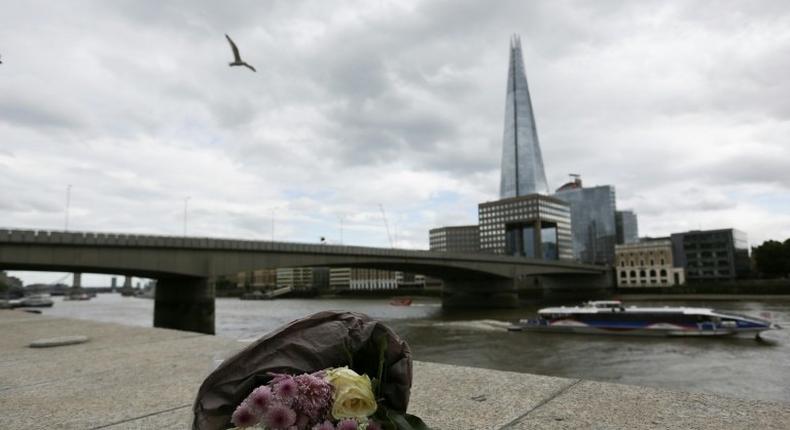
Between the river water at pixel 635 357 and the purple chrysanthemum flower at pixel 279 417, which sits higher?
the purple chrysanthemum flower at pixel 279 417

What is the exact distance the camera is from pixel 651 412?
13.9 ft

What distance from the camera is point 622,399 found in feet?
15.5

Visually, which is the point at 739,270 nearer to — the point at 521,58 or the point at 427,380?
the point at 521,58

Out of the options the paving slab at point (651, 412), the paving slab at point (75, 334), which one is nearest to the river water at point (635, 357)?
the paving slab at point (75, 334)

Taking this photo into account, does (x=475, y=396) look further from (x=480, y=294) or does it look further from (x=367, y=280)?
(x=367, y=280)

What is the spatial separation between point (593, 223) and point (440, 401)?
648 ft

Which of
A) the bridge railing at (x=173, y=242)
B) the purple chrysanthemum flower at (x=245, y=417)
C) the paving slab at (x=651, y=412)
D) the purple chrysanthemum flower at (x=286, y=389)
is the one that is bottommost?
the paving slab at (x=651, y=412)

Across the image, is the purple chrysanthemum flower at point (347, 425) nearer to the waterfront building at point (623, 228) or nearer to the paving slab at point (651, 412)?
the paving slab at point (651, 412)

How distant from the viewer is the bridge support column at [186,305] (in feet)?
126

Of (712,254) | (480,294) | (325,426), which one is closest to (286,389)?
(325,426)

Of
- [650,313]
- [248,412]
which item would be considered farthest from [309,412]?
[650,313]

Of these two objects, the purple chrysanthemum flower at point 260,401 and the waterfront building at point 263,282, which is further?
the waterfront building at point 263,282

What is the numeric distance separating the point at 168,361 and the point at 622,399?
6883 millimetres

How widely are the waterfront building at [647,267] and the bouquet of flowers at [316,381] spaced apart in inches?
4911
